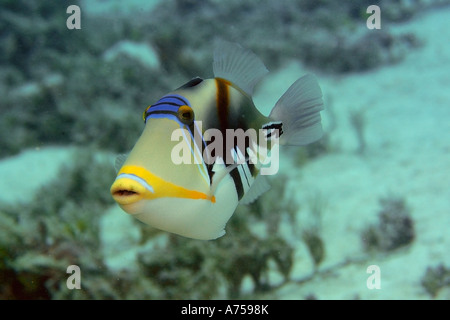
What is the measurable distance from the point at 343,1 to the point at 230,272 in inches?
376

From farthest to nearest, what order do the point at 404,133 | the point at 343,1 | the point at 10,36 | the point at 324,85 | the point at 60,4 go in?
the point at 343,1, the point at 60,4, the point at 10,36, the point at 324,85, the point at 404,133

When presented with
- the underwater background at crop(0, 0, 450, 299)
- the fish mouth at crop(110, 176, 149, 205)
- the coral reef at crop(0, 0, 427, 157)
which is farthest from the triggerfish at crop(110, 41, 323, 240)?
the coral reef at crop(0, 0, 427, 157)

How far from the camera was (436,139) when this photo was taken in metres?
4.95

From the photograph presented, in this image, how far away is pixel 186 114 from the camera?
936 mm

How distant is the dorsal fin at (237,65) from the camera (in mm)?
1209

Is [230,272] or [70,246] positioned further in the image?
[70,246]

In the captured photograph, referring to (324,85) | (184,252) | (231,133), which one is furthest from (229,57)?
(324,85)

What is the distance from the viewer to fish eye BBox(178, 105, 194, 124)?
928mm

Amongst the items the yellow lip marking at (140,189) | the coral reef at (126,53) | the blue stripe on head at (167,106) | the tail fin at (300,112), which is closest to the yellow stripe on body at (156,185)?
the yellow lip marking at (140,189)

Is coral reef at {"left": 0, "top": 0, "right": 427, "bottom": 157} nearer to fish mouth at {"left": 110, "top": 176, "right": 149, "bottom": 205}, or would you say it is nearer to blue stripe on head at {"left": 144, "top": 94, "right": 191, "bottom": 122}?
blue stripe on head at {"left": 144, "top": 94, "right": 191, "bottom": 122}

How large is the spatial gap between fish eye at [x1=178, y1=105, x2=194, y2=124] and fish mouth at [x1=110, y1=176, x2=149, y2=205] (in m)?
0.22

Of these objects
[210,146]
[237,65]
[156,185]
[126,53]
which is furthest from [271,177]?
[126,53]

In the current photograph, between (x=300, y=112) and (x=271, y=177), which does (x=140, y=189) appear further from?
(x=271, y=177)

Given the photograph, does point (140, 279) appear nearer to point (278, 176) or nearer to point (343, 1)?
point (278, 176)
